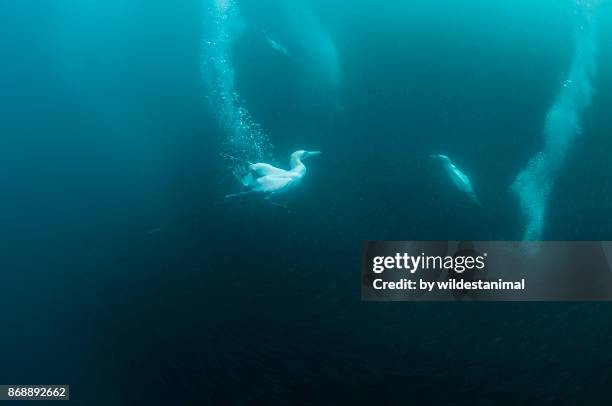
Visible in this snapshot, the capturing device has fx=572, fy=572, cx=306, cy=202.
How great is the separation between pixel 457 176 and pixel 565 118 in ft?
2.35

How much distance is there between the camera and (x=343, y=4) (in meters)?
3.27

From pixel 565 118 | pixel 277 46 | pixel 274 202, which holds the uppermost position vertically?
pixel 277 46

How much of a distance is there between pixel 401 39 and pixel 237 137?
1.10 meters

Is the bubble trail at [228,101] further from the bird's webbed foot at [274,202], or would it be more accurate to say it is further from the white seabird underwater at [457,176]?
the white seabird underwater at [457,176]

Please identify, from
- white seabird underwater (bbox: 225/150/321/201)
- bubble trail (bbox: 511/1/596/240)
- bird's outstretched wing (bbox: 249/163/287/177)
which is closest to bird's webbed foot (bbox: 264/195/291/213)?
white seabird underwater (bbox: 225/150/321/201)

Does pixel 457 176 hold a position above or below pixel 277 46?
below

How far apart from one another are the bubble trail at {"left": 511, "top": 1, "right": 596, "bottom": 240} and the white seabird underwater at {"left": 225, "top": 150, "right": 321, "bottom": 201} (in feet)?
4.09

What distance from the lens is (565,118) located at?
3293 mm

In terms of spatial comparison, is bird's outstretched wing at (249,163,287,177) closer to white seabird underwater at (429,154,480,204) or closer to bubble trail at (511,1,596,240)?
white seabird underwater at (429,154,480,204)

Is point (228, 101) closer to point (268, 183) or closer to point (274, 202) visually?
point (268, 183)

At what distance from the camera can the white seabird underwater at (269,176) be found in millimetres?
3240

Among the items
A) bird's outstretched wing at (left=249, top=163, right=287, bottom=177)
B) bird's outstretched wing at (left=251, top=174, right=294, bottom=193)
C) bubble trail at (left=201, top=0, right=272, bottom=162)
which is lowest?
bird's outstretched wing at (left=251, top=174, right=294, bottom=193)

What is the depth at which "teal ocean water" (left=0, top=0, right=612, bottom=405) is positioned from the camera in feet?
10.6

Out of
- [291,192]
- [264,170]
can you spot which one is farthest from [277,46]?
[291,192]
